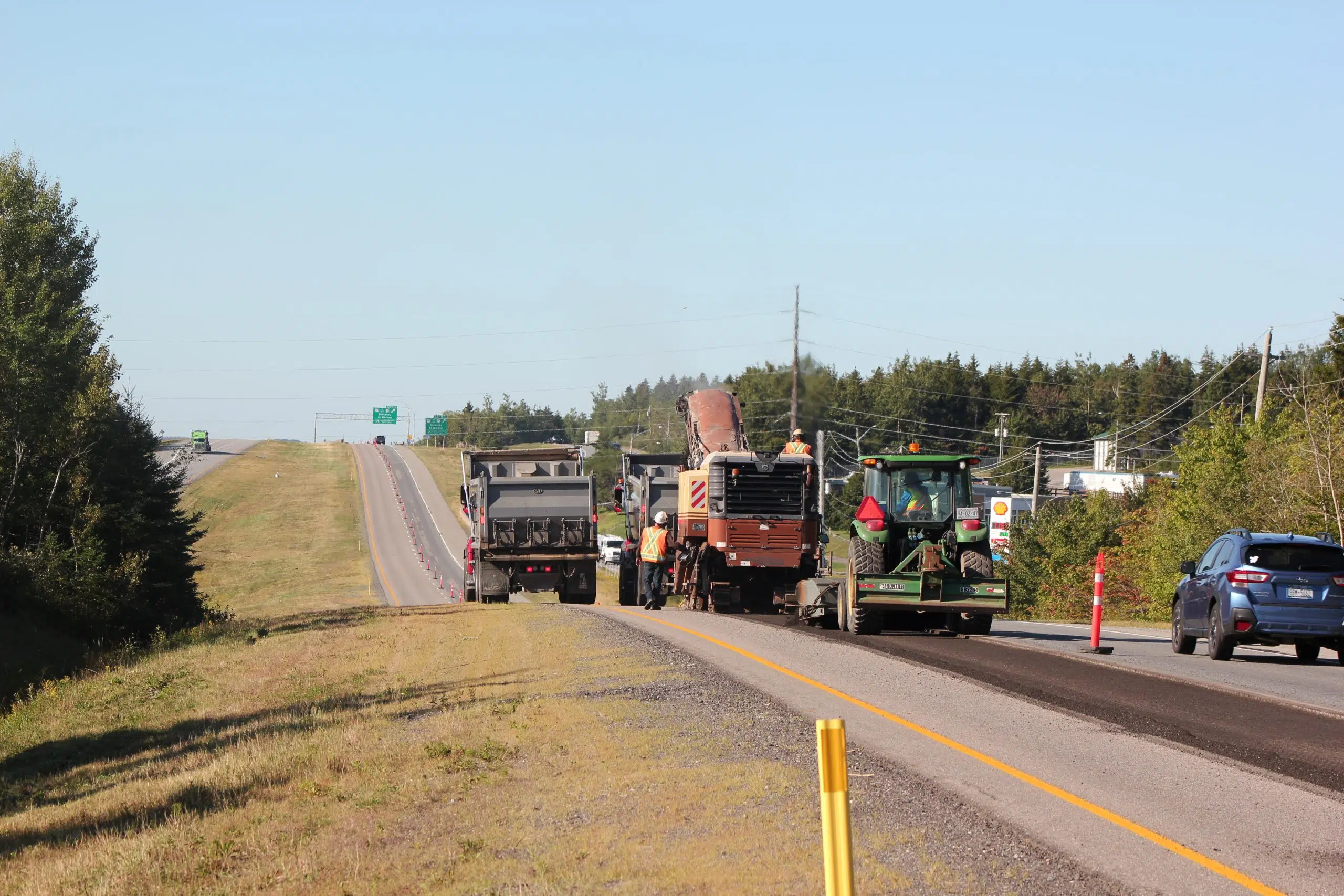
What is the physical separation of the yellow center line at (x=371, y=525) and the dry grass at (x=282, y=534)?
2.02ft

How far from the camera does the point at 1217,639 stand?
1839cm

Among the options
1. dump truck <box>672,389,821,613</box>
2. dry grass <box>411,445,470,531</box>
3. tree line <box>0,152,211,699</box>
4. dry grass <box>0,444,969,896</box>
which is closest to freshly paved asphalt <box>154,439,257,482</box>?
dry grass <box>411,445,470,531</box>

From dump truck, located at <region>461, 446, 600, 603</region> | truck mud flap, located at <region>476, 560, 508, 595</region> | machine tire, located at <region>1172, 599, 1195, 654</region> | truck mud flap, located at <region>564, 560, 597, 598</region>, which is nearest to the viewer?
machine tire, located at <region>1172, 599, 1195, 654</region>

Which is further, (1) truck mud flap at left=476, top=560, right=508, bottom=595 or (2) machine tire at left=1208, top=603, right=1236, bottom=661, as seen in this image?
(1) truck mud flap at left=476, top=560, right=508, bottom=595

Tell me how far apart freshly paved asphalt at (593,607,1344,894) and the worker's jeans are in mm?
14602

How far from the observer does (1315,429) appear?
39219mm

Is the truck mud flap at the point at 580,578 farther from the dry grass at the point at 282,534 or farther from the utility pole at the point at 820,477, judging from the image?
the dry grass at the point at 282,534

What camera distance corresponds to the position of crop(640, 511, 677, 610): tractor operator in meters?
32.2

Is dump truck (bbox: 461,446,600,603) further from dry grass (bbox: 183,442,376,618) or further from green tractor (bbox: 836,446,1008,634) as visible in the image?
dry grass (bbox: 183,442,376,618)

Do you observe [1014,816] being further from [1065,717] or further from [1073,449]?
[1073,449]

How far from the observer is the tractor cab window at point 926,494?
2131 cm

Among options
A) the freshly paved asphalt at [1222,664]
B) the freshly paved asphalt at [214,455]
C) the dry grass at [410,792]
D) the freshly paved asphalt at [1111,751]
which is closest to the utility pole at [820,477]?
the freshly paved asphalt at [1222,664]

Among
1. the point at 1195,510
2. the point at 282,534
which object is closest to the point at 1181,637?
the point at 1195,510

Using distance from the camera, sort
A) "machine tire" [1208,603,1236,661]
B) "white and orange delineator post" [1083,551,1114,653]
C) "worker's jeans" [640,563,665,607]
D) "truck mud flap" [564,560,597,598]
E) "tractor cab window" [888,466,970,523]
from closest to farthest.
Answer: "machine tire" [1208,603,1236,661], "white and orange delineator post" [1083,551,1114,653], "tractor cab window" [888,466,970,523], "worker's jeans" [640,563,665,607], "truck mud flap" [564,560,597,598]
